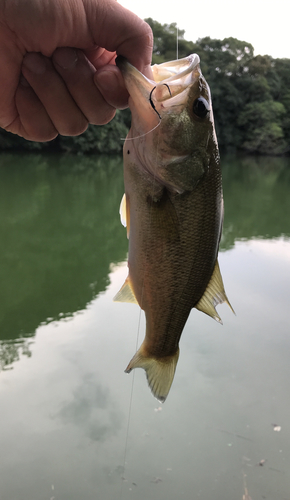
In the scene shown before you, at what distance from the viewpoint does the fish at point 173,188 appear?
1.52 metres

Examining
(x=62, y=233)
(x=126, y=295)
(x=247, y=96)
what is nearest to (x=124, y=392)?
(x=126, y=295)

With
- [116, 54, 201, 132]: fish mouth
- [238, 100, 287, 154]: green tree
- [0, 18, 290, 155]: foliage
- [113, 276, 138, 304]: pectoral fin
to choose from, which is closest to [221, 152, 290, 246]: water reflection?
[113, 276, 138, 304]: pectoral fin

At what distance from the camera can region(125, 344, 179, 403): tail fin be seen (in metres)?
1.78

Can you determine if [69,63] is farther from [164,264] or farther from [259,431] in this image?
[259,431]

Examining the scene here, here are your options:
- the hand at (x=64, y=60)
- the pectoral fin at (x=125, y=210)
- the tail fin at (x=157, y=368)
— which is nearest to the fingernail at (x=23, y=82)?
the hand at (x=64, y=60)

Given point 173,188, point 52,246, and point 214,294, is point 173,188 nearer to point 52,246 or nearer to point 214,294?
point 214,294

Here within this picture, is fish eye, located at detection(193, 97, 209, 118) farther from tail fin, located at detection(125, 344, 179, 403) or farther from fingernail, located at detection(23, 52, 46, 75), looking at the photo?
tail fin, located at detection(125, 344, 179, 403)

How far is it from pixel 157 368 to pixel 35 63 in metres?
1.56

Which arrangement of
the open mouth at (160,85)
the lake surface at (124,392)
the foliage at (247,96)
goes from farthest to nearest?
the foliage at (247,96), the lake surface at (124,392), the open mouth at (160,85)

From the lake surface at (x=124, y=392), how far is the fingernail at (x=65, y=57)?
327 cm

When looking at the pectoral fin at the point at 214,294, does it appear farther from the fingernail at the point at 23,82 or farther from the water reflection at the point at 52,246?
the water reflection at the point at 52,246

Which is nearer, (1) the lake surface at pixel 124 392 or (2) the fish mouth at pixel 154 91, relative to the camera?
(2) the fish mouth at pixel 154 91

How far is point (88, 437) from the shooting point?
4000mm

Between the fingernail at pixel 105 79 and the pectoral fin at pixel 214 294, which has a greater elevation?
the fingernail at pixel 105 79
